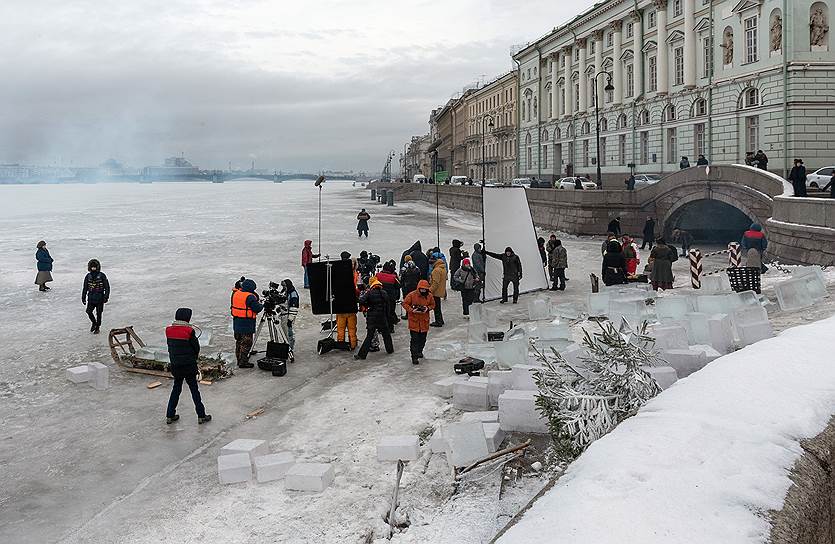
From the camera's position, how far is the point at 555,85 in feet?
211

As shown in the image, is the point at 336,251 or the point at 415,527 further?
the point at 336,251

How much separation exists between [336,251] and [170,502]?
79.2 feet

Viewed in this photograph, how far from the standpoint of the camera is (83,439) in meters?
8.73

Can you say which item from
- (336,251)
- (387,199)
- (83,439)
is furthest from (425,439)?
(387,199)

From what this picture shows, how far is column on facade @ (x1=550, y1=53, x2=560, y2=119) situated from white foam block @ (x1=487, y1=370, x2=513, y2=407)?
57.9 metres

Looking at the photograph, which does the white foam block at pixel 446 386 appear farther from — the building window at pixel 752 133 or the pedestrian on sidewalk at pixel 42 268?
the building window at pixel 752 133

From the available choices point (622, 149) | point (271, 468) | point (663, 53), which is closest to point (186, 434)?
point (271, 468)

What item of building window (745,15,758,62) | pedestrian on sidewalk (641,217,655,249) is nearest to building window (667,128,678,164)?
building window (745,15,758,62)

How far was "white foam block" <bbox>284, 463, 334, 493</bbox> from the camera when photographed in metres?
6.79

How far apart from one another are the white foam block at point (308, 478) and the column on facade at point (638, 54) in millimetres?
45622

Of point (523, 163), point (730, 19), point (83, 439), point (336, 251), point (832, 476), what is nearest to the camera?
point (832, 476)

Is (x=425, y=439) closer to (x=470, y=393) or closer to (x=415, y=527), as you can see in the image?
(x=470, y=393)

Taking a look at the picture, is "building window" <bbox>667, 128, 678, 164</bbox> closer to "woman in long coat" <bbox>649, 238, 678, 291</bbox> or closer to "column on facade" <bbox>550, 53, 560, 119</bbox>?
"column on facade" <bbox>550, 53, 560, 119</bbox>

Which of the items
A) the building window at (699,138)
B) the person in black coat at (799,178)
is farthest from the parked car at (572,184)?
the person in black coat at (799,178)
